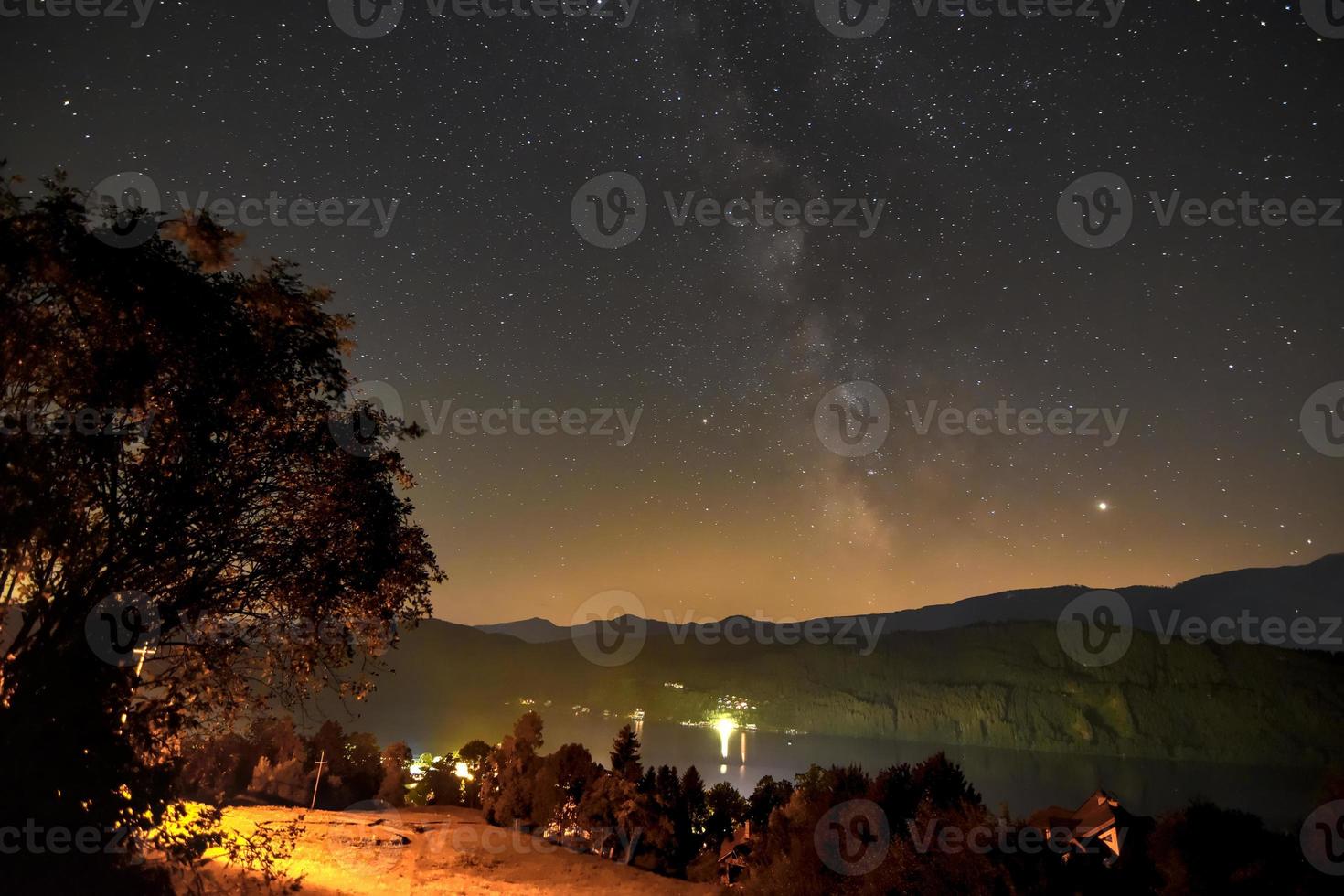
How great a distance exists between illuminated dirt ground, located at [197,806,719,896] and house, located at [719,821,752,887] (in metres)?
0.83

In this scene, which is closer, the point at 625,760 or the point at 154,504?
the point at 154,504

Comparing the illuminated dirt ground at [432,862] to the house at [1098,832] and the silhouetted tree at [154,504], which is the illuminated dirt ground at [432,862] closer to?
Result: the silhouetted tree at [154,504]

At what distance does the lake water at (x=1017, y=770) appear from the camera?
324ft

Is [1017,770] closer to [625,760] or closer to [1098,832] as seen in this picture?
[625,760]

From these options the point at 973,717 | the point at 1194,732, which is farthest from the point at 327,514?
the point at 973,717

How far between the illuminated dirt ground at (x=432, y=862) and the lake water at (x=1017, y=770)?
58.6 metres

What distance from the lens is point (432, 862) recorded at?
853 inches

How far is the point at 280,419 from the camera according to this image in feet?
31.1

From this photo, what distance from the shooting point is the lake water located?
9862 cm

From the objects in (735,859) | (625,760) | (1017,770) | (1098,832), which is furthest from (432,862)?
(1017,770)

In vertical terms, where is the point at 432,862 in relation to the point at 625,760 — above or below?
below

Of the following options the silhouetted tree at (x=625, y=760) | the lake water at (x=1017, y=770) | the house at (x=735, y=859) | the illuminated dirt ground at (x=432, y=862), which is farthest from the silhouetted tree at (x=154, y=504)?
the lake water at (x=1017, y=770)

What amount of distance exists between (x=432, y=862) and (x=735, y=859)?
916 cm

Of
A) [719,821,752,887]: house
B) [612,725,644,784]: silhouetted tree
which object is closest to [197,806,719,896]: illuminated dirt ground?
[719,821,752,887]: house
